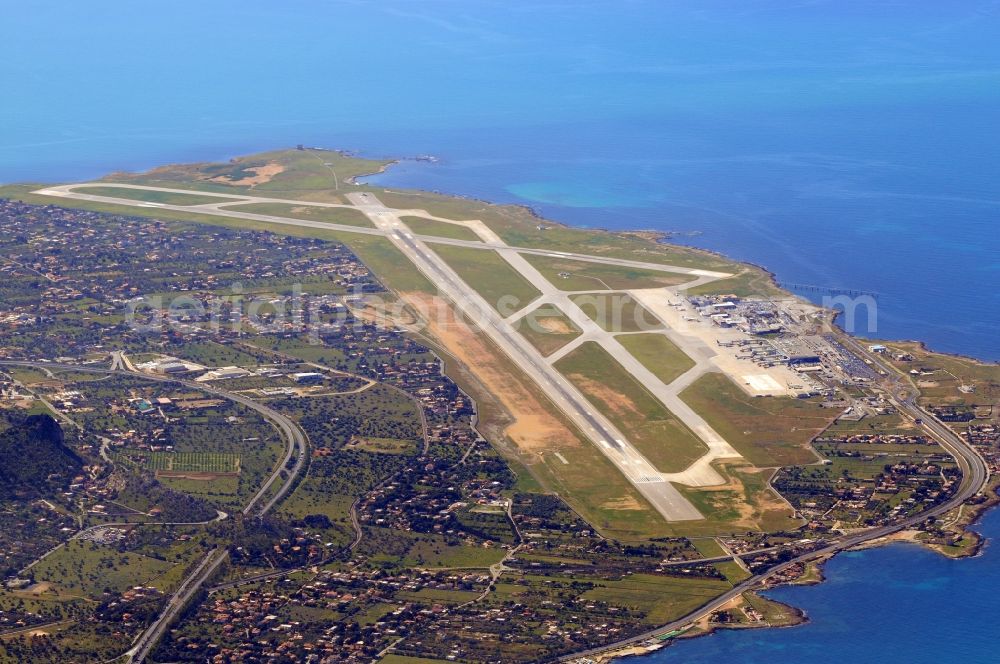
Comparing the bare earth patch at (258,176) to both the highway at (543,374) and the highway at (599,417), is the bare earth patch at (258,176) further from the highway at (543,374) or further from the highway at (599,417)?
the highway at (543,374)

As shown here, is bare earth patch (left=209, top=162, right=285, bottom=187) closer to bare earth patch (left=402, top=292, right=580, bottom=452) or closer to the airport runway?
the airport runway

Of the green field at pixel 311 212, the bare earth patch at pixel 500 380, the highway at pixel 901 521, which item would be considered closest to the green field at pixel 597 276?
the bare earth patch at pixel 500 380

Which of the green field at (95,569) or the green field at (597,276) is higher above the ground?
the green field at (597,276)

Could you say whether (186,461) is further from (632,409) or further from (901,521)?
(901,521)

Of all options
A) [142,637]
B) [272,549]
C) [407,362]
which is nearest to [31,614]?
[142,637]

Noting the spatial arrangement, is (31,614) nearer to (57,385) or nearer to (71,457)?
(71,457)

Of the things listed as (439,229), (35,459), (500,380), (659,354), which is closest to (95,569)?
(35,459)
